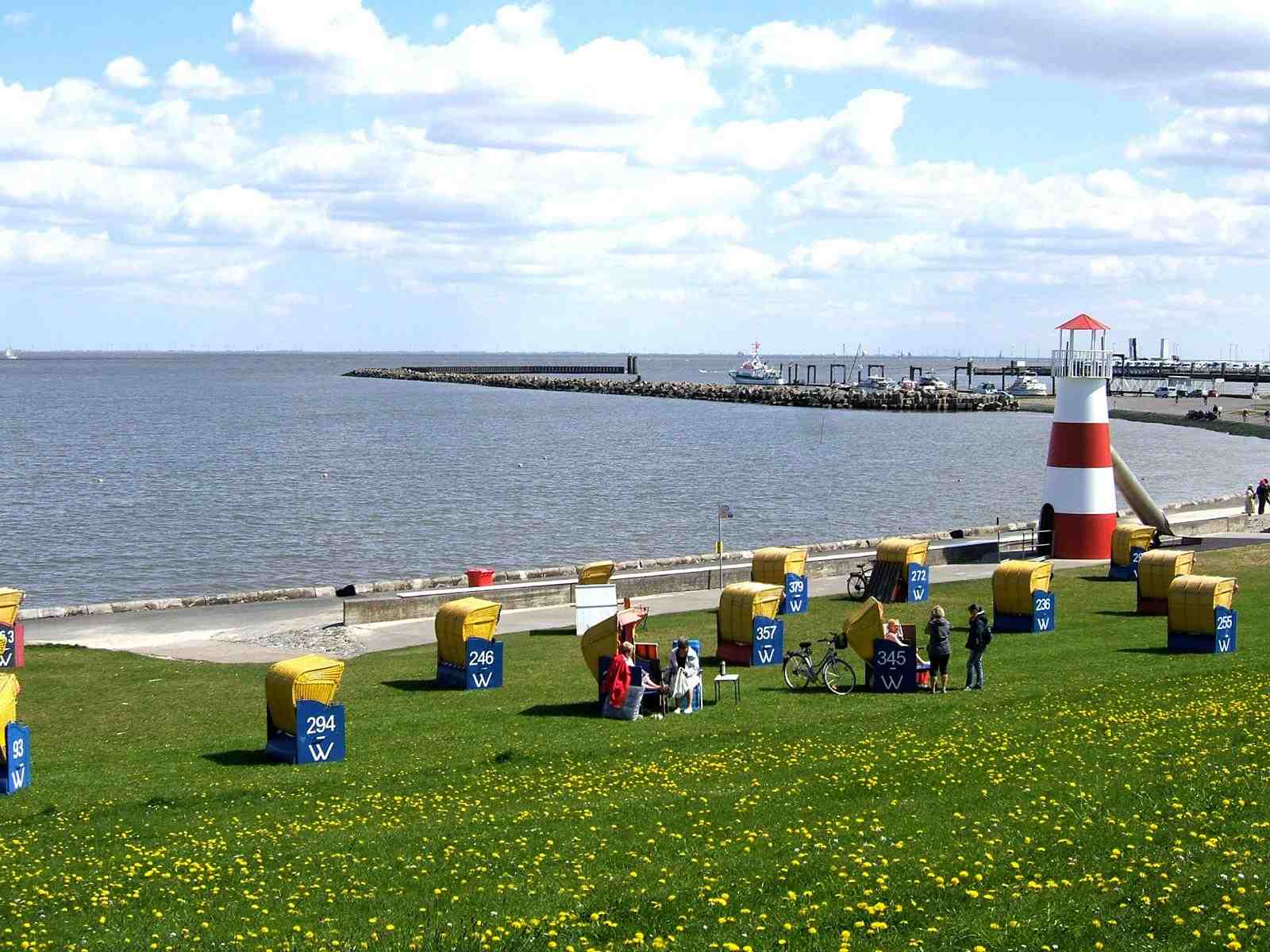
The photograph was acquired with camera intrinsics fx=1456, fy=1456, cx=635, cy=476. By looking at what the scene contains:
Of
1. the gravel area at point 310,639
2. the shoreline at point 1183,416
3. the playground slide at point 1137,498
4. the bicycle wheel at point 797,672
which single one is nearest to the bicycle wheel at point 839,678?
the bicycle wheel at point 797,672

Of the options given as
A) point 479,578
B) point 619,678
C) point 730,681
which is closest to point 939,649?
point 730,681

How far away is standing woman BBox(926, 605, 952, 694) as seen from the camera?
885 inches

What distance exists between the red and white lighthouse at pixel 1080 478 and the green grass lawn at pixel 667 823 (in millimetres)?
16873

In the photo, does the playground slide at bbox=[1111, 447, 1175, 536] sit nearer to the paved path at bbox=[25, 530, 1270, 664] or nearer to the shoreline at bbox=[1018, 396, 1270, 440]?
the paved path at bbox=[25, 530, 1270, 664]

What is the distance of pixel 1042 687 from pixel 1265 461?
302 ft

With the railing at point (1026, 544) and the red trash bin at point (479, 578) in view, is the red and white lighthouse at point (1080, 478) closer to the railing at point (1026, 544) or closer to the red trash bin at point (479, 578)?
the railing at point (1026, 544)

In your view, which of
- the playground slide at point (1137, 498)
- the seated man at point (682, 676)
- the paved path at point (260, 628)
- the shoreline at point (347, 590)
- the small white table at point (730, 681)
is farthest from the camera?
the playground slide at point (1137, 498)

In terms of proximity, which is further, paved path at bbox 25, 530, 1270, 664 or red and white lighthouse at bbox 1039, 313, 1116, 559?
red and white lighthouse at bbox 1039, 313, 1116, 559

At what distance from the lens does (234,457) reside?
10550cm

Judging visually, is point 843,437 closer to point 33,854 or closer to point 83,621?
point 83,621

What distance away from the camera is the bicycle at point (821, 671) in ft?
75.6

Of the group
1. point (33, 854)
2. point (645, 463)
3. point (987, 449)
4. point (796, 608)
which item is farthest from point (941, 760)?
point (987, 449)

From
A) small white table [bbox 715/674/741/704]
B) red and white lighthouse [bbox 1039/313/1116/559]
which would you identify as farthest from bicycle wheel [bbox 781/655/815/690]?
red and white lighthouse [bbox 1039/313/1116/559]

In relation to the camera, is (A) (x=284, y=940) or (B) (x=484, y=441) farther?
(B) (x=484, y=441)
